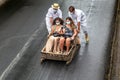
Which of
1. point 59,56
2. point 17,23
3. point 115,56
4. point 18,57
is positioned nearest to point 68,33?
point 59,56

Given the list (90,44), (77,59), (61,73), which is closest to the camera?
(61,73)

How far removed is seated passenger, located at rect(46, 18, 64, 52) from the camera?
10.9 meters

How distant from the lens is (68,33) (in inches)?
445

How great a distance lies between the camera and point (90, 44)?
12375 millimetres

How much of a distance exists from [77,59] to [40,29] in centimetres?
343

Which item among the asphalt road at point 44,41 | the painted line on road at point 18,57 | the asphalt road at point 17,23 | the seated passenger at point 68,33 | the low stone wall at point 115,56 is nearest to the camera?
the asphalt road at point 44,41

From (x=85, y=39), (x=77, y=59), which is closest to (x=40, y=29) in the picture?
(x=85, y=39)

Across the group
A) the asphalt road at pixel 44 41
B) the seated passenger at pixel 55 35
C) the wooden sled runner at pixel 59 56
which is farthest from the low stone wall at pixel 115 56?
the seated passenger at pixel 55 35

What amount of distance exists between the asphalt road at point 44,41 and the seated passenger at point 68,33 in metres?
0.69

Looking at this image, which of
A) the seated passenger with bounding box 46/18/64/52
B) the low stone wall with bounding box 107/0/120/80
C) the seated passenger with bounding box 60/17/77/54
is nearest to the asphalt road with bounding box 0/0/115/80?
the low stone wall with bounding box 107/0/120/80

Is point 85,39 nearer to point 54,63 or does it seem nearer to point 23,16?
point 54,63

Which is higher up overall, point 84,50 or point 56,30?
point 56,30

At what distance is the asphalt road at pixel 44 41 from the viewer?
415 inches

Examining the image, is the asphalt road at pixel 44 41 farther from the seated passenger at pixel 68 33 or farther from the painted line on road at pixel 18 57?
the seated passenger at pixel 68 33
